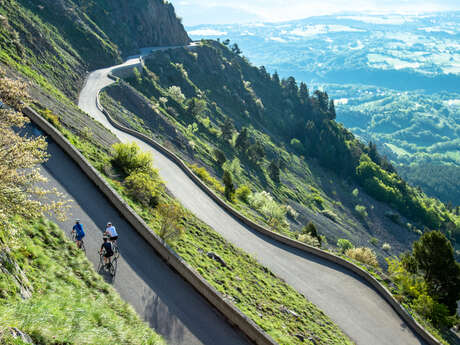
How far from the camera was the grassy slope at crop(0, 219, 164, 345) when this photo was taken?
839cm

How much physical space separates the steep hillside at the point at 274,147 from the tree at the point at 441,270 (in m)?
17.4

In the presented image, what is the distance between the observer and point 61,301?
10992 mm

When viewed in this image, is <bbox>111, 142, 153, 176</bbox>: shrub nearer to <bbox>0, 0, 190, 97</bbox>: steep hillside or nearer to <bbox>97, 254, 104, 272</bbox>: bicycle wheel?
<bbox>97, 254, 104, 272</bbox>: bicycle wheel

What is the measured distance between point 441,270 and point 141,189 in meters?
31.3

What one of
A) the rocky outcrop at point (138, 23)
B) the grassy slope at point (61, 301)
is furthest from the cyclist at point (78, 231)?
the rocky outcrop at point (138, 23)

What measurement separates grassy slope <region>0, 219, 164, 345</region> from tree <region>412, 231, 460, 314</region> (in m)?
32.4

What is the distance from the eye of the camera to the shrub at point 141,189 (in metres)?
24.0

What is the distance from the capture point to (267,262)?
29.9m

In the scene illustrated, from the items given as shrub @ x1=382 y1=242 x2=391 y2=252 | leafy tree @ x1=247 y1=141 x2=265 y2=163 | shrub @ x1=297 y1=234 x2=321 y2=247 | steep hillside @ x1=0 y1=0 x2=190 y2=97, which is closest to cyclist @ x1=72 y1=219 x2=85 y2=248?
shrub @ x1=297 y1=234 x2=321 y2=247

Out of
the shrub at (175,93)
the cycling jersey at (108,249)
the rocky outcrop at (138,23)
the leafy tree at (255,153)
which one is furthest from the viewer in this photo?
the rocky outcrop at (138,23)

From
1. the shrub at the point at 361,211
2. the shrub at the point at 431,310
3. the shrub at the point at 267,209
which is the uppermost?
the shrub at the point at 267,209

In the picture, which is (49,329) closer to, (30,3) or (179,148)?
(179,148)

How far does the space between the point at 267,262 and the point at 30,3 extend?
80.1 metres

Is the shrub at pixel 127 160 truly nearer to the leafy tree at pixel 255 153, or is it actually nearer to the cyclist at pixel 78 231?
the cyclist at pixel 78 231
